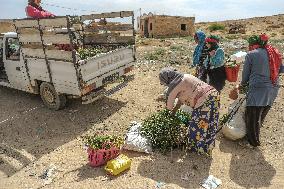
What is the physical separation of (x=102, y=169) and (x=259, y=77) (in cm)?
315

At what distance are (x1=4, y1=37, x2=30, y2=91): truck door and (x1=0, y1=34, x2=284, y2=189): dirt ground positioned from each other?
0.60 m

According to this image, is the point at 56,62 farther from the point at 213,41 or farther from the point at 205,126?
the point at 205,126

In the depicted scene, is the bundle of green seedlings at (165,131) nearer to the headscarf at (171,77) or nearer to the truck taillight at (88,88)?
the headscarf at (171,77)

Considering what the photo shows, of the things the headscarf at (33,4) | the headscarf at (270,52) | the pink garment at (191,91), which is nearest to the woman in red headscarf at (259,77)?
the headscarf at (270,52)

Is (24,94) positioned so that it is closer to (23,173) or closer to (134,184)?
(23,173)

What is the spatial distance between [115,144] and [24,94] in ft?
15.9

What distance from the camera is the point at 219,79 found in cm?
677

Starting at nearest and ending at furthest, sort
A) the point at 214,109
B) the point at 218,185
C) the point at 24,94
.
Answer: the point at 218,185 < the point at 214,109 < the point at 24,94

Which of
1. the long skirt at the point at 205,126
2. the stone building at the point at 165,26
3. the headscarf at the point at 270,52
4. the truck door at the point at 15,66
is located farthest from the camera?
the stone building at the point at 165,26

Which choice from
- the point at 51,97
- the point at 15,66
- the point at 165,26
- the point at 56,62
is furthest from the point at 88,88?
the point at 165,26

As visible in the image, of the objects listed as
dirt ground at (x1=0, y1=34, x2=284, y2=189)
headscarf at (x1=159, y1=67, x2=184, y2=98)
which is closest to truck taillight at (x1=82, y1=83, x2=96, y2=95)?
dirt ground at (x1=0, y1=34, x2=284, y2=189)

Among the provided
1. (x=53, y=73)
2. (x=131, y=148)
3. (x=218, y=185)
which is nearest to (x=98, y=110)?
(x=53, y=73)

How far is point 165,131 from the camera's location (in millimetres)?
5719

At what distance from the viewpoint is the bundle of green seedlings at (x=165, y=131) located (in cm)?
573
